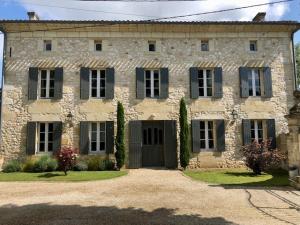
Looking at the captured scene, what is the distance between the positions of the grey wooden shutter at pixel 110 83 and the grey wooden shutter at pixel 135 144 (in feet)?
5.37

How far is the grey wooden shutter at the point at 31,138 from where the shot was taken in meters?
12.9

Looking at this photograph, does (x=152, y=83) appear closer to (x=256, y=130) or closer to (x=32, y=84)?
(x=256, y=130)

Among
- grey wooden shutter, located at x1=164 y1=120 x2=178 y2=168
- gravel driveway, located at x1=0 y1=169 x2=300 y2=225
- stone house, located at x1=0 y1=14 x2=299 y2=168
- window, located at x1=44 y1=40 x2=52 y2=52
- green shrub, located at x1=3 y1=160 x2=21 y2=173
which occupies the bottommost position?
gravel driveway, located at x1=0 y1=169 x2=300 y2=225

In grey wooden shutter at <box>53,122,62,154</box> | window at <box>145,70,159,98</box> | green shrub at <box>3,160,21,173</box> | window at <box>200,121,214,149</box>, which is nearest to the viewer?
green shrub at <box>3,160,21,173</box>

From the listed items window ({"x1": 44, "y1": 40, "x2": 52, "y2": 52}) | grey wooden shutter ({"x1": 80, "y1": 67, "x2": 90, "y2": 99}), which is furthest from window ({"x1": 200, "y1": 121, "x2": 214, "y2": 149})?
window ({"x1": 44, "y1": 40, "x2": 52, "y2": 52})

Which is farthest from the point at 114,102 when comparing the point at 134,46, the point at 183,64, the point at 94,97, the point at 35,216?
the point at 35,216

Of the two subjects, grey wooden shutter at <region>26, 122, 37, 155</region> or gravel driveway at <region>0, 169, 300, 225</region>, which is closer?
gravel driveway at <region>0, 169, 300, 225</region>

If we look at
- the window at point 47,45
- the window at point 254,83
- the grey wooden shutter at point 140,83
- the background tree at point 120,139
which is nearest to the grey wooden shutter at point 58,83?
the window at point 47,45

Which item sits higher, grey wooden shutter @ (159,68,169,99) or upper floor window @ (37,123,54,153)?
grey wooden shutter @ (159,68,169,99)

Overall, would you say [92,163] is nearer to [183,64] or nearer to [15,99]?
[15,99]

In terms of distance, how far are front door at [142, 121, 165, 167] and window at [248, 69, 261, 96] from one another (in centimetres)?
472

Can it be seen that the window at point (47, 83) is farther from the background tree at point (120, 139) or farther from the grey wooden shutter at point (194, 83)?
the grey wooden shutter at point (194, 83)

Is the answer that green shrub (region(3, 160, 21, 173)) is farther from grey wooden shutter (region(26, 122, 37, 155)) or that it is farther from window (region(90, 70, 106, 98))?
window (region(90, 70, 106, 98))

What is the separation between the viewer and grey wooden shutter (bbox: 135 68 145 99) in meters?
13.5
